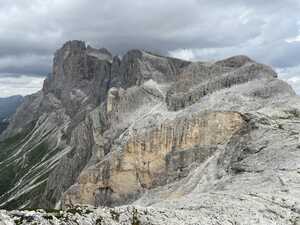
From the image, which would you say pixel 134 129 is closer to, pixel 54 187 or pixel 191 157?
pixel 191 157

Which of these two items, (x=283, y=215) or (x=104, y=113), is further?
(x=104, y=113)

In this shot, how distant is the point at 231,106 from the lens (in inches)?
4031

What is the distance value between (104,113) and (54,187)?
52.0m

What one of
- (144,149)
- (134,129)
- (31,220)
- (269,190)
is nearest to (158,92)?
(134,129)

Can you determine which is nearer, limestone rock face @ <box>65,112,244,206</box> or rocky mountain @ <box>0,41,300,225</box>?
rocky mountain @ <box>0,41,300,225</box>

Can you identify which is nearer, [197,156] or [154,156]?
[197,156]

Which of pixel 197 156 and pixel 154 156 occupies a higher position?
pixel 197 156

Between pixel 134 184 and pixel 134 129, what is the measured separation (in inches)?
597

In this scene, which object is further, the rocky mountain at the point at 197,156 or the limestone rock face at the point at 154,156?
the limestone rock face at the point at 154,156

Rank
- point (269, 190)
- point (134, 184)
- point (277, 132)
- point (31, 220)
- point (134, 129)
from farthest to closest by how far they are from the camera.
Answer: point (134, 129)
point (134, 184)
point (277, 132)
point (269, 190)
point (31, 220)

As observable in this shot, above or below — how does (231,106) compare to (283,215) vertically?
above

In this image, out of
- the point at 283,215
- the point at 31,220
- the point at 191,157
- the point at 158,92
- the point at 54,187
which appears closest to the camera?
the point at 31,220

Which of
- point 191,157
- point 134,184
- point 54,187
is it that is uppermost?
point 191,157

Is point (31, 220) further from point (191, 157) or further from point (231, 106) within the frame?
point (231, 106)
